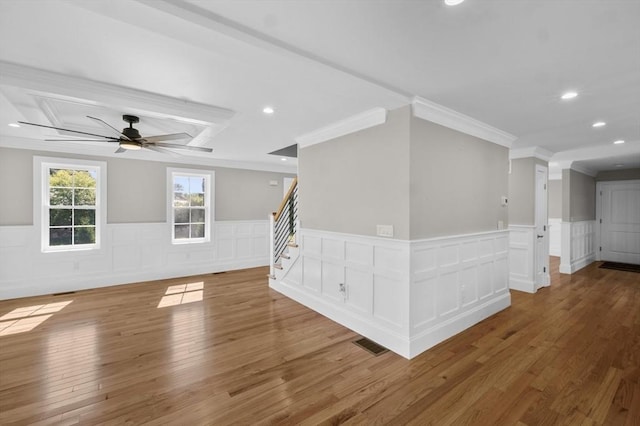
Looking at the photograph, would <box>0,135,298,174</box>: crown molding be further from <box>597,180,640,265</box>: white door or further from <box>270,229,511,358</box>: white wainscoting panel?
<box>597,180,640,265</box>: white door

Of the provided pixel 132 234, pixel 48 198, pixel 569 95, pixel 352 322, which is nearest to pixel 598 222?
pixel 569 95

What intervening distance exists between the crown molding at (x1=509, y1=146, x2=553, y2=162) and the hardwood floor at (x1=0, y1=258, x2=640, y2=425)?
2480mm

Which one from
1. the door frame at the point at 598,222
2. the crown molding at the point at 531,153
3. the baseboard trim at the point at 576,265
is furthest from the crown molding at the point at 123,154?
the door frame at the point at 598,222

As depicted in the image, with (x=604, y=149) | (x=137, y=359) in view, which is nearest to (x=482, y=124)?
(x=604, y=149)

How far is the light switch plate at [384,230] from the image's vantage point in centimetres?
297

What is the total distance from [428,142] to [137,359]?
3.54 meters

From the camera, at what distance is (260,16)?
1.58 metres

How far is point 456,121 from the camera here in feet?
10.6

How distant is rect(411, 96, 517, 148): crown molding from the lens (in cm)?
282

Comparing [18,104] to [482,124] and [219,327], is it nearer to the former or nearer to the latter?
[219,327]

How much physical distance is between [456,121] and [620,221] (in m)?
7.32

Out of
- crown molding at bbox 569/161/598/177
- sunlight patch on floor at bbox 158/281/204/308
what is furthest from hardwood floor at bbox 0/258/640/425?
crown molding at bbox 569/161/598/177

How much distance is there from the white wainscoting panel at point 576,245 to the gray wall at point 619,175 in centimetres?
117

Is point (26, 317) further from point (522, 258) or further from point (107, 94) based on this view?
point (522, 258)
